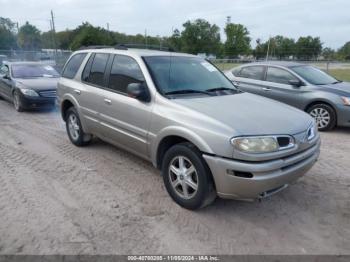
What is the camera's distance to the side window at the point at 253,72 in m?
8.53

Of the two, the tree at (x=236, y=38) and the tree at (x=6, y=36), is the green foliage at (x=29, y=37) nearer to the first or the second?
the tree at (x=6, y=36)

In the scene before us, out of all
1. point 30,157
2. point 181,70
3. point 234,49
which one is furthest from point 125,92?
point 234,49

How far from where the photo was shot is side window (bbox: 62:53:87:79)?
563 centimetres

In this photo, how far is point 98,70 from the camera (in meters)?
5.05

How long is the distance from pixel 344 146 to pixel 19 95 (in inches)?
324

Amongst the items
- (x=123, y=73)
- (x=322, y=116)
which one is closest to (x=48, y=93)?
(x=123, y=73)

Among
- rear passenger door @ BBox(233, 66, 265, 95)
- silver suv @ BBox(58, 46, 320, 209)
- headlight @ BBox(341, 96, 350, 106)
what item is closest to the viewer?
silver suv @ BBox(58, 46, 320, 209)

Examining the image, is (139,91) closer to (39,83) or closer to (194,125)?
(194,125)

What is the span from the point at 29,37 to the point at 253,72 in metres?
49.0

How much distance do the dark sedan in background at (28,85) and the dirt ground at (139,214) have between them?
156 inches

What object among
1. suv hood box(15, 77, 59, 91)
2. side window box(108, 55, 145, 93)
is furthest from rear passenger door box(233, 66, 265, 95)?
suv hood box(15, 77, 59, 91)

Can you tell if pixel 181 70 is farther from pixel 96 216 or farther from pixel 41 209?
pixel 41 209

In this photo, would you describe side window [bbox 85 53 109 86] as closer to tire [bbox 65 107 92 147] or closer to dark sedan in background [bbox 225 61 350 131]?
tire [bbox 65 107 92 147]

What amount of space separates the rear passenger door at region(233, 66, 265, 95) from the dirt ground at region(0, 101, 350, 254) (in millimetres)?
3623
